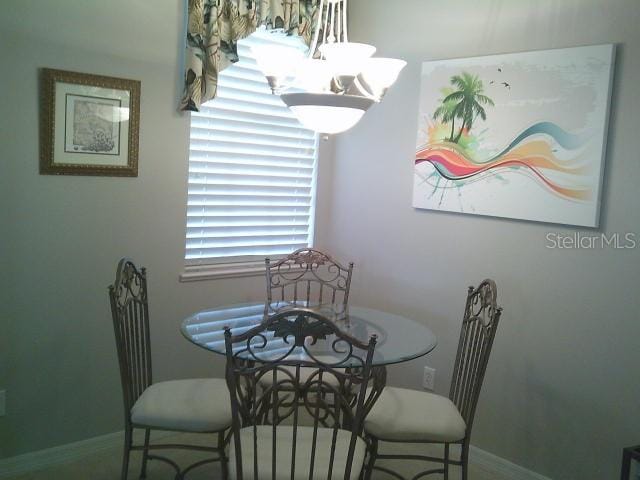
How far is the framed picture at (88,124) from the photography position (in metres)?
2.65

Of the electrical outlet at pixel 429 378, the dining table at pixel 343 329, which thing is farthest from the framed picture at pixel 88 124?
the electrical outlet at pixel 429 378

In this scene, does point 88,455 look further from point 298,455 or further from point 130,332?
point 298,455

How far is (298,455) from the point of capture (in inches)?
83.0

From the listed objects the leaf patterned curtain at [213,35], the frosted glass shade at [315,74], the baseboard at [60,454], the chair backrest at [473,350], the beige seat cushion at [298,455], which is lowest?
the baseboard at [60,454]

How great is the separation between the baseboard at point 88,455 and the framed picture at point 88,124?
1.29 m

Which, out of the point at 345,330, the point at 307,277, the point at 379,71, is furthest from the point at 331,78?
the point at 307,277

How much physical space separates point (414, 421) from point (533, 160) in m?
1.30

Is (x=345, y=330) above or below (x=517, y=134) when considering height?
below

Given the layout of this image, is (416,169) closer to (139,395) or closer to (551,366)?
(551,366)

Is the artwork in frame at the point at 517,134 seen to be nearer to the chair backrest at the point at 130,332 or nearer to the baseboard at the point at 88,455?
the baseboard at the point at 88,455

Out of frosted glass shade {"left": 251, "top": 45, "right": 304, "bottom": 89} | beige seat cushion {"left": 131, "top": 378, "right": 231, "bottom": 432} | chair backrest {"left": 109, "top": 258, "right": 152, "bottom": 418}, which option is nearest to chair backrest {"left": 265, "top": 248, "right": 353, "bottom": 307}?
chair backrest {"left": 109, "top": 258, "right": 152, "bottom": 418}

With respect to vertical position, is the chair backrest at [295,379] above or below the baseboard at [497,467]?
above

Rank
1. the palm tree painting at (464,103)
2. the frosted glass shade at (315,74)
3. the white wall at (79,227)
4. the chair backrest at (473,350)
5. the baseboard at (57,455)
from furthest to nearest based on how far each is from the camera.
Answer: the palm tree painting at (464,103) < the baseboard at (57,455) < the white wall at (79,227) < the chair backrest at (473,350) < the frosted glass shade at (315,74)

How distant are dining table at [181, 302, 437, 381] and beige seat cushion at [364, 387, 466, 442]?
193 millimetres
